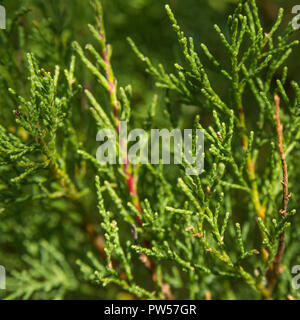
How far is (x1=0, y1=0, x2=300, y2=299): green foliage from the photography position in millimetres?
1786

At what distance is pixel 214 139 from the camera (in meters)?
1.74

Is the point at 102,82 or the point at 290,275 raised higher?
the point at 102,82

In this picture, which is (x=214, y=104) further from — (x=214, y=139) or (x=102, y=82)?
(x=102, y=82)

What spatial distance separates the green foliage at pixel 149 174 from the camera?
179 centimetres

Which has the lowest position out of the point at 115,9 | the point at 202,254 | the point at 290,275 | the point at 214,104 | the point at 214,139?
the point at 290,275

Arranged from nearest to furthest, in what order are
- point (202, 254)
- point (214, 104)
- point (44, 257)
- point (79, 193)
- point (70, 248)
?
point (214, 104) → point (202, 254) → point (79, 193) → point (44, 257) → point (70, 248)

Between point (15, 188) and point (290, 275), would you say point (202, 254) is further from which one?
point (15, 188)

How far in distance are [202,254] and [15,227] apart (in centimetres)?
147

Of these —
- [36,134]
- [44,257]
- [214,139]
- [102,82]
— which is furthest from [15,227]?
[214,139]

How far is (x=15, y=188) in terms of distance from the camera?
221 cm

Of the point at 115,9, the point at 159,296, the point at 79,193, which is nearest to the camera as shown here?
the point at 159,296

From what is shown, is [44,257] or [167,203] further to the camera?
[44,257]

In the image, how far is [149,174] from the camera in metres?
2.42
